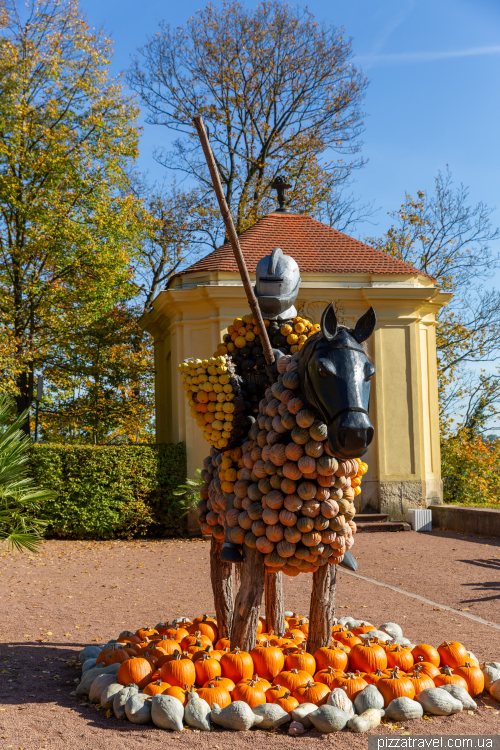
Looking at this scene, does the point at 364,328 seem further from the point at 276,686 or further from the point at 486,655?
the point at 486,655

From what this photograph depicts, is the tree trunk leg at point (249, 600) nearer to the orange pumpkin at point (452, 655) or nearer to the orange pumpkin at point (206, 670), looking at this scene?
the orange pumpkin at point (206, 670)

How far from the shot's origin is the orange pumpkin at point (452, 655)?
421 cm

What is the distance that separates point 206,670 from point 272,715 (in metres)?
0.53

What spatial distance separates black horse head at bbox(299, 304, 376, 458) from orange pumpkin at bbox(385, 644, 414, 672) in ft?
5.49

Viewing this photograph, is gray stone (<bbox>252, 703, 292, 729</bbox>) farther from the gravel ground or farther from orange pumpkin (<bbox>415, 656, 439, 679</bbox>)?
orange pumpkin (<bbox>415, 656, 439, 679</bbox>)

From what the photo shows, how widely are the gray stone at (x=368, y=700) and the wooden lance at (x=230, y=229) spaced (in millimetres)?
1965

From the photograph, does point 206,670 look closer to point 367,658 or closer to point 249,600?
point 249,600

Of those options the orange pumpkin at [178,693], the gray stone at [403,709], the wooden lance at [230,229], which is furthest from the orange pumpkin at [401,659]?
the wooden lance at [230,229]

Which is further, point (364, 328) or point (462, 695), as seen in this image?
point (462, 695)

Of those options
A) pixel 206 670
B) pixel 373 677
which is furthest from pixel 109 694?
pixel 373 677

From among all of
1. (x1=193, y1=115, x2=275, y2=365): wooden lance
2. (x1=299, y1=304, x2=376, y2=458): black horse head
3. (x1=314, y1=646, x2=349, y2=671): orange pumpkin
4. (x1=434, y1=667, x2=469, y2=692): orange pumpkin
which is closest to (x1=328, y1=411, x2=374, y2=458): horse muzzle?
(x1=299, y1=304, x2=376, y2=458): black horse head

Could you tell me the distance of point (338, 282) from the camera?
13.6 meters

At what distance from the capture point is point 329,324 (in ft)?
11.4

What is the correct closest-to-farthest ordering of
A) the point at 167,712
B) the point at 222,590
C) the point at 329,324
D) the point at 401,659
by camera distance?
the point at 329,324
the point at 167,712
the point at 401,659
the point at 222,590
